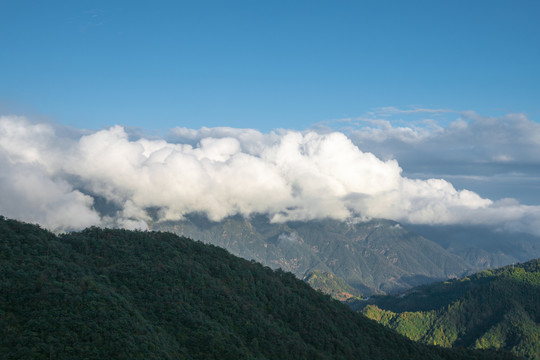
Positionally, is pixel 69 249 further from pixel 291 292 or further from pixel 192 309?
pixel 291 292

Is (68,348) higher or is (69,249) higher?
(69,249)

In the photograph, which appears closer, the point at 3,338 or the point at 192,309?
the point at 3,338

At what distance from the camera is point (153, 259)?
160000 millimetres

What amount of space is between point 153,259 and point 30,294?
5874 cm

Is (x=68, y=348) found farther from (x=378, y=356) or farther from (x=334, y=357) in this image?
(x=378, y=356)

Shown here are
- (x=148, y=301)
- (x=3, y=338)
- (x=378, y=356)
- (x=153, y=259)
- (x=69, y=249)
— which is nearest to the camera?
(x=3, y=338)

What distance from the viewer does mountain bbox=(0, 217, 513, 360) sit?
96.7 metres

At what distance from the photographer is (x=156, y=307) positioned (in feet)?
424

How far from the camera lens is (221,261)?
184m

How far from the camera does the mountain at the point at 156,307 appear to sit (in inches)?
3807

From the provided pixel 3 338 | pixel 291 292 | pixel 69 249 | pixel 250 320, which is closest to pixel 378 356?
pixel 291 292

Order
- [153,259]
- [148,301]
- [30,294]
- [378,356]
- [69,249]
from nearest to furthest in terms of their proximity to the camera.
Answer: [30,294] < [148,301] < [69,249] < [153,259] < [378,356]

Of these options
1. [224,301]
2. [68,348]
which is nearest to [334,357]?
[224,301]

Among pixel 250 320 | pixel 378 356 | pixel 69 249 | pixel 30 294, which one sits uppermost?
pixel 69 249
